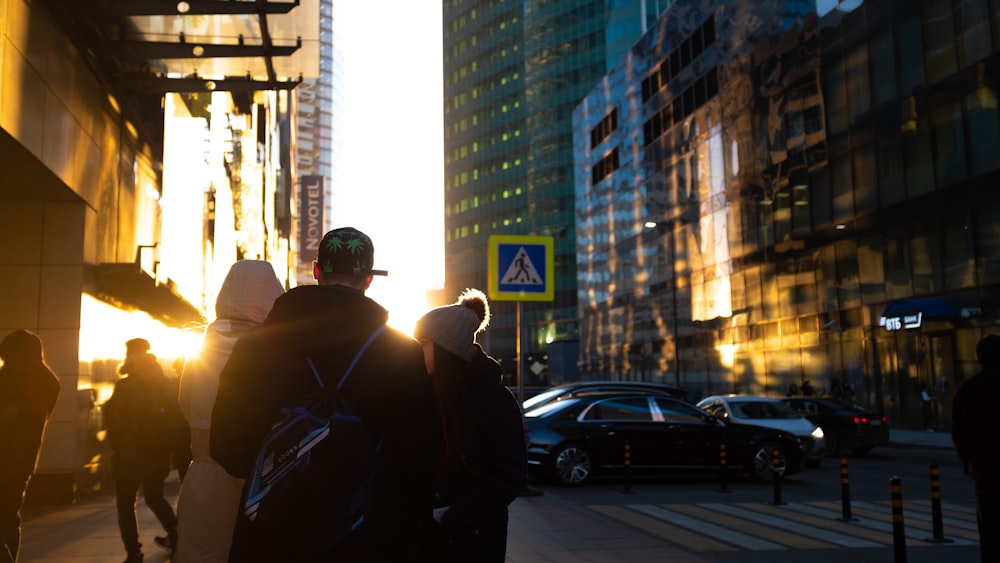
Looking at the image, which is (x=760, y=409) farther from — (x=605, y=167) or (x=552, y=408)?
(x=605, y=167)

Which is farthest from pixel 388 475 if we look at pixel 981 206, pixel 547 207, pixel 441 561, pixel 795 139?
pixel 547 207

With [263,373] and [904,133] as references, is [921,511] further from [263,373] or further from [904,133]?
[904,133]

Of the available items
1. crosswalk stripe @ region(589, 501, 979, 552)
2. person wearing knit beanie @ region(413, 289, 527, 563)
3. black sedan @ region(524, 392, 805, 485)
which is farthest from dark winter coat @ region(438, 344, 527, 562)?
black sedan @ region(524, 392, 805, 485)

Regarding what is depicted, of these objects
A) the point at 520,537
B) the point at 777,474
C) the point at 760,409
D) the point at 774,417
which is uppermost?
the point at 760,409

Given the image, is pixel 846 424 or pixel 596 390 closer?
pixel 596 390

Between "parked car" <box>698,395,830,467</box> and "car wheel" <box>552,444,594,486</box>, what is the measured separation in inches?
134

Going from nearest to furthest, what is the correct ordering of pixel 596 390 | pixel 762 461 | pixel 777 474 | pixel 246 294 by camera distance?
1. pixel 246 294
2. pixel 777 474
3. pixel 762 461
4. pixel 596 390

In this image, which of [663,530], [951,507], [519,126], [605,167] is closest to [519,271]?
[663,530]

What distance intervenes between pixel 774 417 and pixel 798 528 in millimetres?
8349

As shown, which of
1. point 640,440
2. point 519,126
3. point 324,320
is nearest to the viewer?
point 324,320

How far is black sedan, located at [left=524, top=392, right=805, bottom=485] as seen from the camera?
1596 centimetres

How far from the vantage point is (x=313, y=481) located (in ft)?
8.40

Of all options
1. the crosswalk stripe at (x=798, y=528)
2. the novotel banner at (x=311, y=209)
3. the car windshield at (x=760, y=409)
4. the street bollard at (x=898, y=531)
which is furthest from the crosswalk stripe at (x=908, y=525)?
the novotel banner at (x=311, y=209)

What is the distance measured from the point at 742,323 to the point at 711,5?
1718 centimetres
